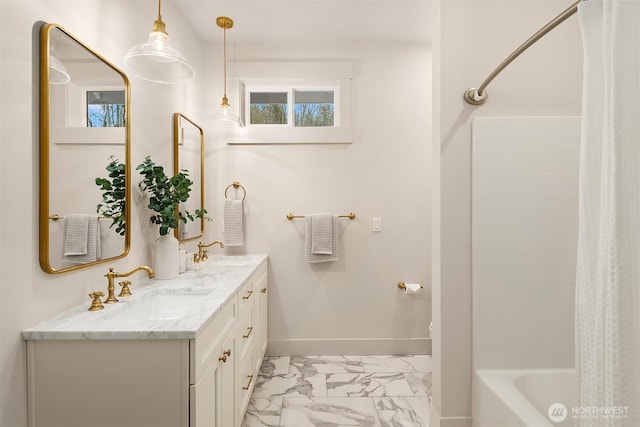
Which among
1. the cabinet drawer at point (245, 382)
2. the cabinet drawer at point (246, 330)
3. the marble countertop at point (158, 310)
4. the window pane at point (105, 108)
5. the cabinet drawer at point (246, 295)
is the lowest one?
the cabinet drawer at point (245, 382)

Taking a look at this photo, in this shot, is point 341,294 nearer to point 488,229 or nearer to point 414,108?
point 488,229

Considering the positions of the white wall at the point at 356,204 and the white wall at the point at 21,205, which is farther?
the white wall at the point at 356,204

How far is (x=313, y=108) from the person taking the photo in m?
2.68

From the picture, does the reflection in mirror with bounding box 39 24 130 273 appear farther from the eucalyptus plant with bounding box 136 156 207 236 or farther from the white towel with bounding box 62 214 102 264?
the eucalyptus plant with bounding box 136 156 207 236

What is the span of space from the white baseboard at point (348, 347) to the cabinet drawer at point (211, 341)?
1.26 metres

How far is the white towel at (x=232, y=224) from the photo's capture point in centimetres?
248

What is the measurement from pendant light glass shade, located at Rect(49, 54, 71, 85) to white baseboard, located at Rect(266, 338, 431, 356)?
2.21 meters

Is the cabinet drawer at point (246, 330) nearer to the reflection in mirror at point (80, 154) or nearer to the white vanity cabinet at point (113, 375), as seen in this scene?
the white vanity cabinet at point (113, 375)

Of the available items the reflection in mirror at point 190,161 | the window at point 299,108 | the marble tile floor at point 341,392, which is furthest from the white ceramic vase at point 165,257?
the window at point 299,108

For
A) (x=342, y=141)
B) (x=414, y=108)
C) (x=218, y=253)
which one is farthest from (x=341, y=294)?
(x=414, y=108)

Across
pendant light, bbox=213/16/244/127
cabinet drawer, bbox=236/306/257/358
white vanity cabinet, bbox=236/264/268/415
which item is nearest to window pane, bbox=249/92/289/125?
pendant light, bbox=213/16/244/127

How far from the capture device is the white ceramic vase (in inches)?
66.1

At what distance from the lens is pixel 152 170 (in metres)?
1.62

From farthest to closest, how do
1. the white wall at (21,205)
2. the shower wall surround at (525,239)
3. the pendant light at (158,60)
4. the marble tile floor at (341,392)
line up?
1. the marble tile floor at (341,392)
2. the shower wall surround at (525,239)
3. the pendant light at (158,60)
4. the white wall at (21,205)
